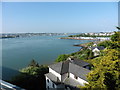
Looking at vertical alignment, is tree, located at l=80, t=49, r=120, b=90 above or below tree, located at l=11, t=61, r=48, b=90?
above

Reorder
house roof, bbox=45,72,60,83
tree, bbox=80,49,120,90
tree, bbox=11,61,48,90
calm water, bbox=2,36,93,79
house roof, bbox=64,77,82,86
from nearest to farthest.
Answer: tree, bbox=80,49,120,90 < house roof, bbox=64,77,82,86 < house roof, bbox=45,72,60,83 < tree, bbox=11,61,48,90 < calm water, bbox=2,36,93,79

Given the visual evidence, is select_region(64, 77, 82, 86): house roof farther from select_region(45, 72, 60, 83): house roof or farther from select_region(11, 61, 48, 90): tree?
select_region(11, 61, 48, 90): tree

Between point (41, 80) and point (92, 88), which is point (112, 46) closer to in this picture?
point (92, 88)

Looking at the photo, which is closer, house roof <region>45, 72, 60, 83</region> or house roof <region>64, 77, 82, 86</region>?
Answer: house roof <region>64, 77, 82, 86</region>

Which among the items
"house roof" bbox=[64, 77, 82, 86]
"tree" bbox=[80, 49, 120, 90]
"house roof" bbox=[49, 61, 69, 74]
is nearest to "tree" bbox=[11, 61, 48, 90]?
"house roof" bbox=[49, 61, 69, 74]

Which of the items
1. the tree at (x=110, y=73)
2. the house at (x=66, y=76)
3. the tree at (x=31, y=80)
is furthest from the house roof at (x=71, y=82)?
the tree at (x=110, y=73)

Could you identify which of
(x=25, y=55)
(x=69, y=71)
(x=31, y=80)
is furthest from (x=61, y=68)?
(x=25, y=55)

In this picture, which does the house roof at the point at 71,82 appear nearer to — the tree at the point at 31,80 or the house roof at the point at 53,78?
the house roof at the point at 53,78

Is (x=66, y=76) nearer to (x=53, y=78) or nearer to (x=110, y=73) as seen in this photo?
(x=53, y=78)

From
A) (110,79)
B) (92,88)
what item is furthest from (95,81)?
(110,79)

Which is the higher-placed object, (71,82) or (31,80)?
(71,82)

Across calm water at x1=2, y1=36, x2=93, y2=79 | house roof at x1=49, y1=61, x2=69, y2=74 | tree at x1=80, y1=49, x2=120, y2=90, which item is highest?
tree at x1=80, y1=49, x2=120, y2=90

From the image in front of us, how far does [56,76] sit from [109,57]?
11.2ft

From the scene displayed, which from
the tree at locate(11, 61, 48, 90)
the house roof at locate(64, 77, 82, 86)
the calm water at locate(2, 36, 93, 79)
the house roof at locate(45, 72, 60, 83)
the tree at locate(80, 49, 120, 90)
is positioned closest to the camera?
the tree at locate(80, 49, 120, 90)
